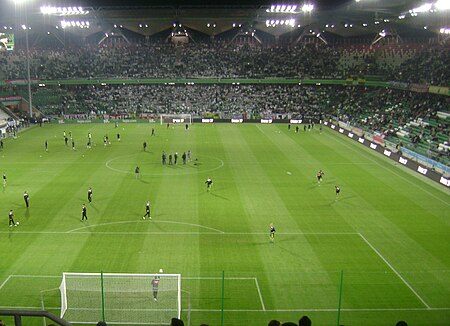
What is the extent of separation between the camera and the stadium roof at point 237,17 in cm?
7025

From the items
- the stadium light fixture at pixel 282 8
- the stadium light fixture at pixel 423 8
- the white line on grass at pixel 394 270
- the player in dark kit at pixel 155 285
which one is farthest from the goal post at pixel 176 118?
the player in dark kit at pixel 155 285

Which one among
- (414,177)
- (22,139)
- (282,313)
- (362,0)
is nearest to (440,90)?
(362,0)

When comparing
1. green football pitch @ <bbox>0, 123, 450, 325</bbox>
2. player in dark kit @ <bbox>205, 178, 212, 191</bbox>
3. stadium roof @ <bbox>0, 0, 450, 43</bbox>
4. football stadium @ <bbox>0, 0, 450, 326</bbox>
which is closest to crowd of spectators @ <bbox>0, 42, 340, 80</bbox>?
football stadium @ <bbox>0, 0, 450, 326</bbox>

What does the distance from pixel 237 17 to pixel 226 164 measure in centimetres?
5076

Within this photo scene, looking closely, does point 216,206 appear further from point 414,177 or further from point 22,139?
point 22,139

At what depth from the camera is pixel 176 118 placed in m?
78.6

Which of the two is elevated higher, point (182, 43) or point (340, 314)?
point (182, 43)

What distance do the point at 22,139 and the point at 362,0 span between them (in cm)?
5119

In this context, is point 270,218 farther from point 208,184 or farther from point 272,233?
point 208,184

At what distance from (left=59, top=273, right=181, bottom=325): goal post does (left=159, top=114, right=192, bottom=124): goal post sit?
60.4 metres

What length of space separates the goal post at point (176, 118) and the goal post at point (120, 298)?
6041 centimetres

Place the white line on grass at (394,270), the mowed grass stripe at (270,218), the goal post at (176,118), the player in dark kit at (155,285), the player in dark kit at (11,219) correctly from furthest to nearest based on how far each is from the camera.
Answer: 1. the goal post at (176,118)
2. the player in dark kit at (11,219)
3. the mowed grass stripe at (270,218)
4. the white line on grass at (394,270)
5. the player in dark kit at (155,285)

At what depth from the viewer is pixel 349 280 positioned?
21453 mm

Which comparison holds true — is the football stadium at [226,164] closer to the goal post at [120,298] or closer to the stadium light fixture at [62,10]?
the goal post at [120,298]
